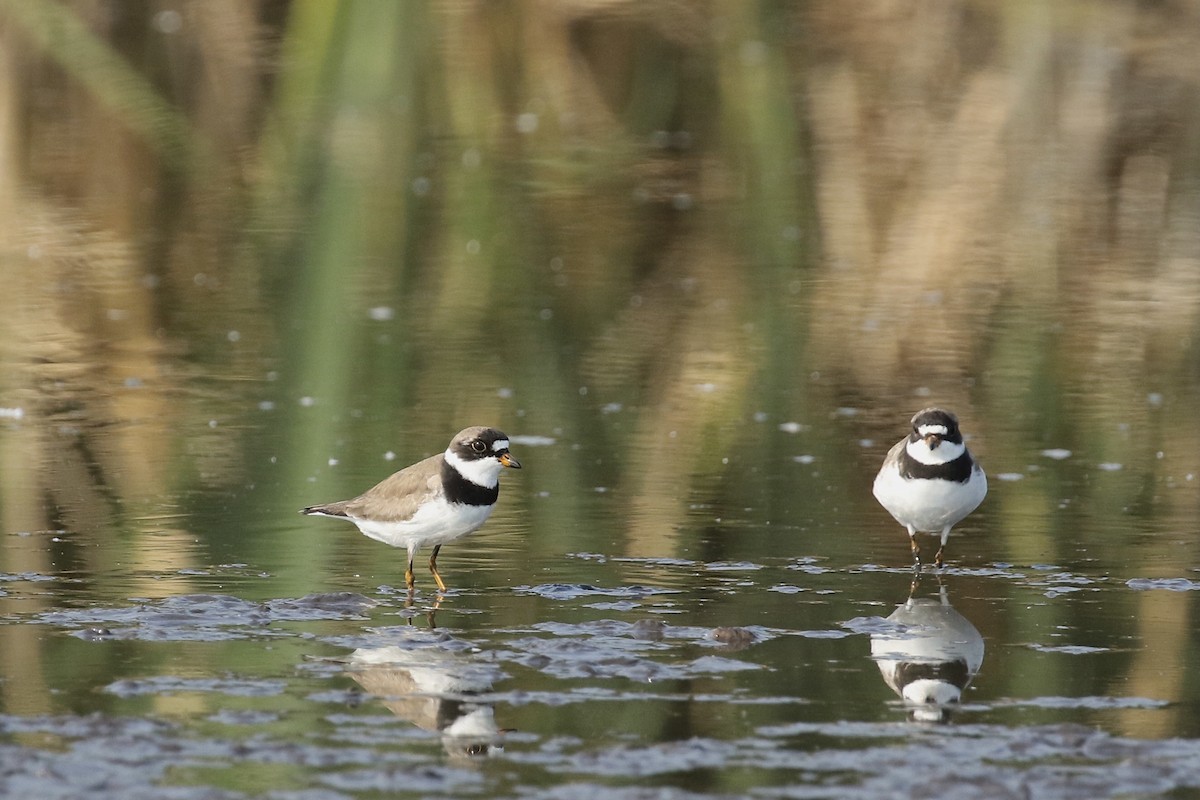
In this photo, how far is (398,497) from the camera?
7.99 m

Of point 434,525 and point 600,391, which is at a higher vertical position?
point 600,391

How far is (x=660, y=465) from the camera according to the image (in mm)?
10133

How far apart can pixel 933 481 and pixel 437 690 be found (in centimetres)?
286

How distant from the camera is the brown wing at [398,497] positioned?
25.8ft

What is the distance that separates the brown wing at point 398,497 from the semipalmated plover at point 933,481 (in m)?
1.97

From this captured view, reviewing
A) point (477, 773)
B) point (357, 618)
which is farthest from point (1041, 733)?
point (357, 618)

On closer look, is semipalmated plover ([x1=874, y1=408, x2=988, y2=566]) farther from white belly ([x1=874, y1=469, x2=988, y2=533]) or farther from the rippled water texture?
the rippled water texture

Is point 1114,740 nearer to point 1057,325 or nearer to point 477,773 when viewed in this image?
point 477,773

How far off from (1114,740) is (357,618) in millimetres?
2836

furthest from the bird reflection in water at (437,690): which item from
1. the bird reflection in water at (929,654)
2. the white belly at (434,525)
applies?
the bird reflection in water at (929,654)

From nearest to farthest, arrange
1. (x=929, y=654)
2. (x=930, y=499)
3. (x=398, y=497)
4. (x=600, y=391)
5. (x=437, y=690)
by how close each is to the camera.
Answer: (x=437, y=690) → (x=929, y=654) → (x=398, y=497) → (x=930, y=499) → (x=600, y=391)

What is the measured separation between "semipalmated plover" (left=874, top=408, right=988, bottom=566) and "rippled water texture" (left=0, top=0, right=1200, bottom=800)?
0.80 ft

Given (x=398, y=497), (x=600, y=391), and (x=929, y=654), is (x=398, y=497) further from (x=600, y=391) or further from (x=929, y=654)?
(x=600, y=391)

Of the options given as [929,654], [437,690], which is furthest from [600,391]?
[437,690]
